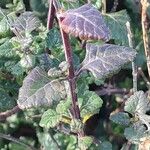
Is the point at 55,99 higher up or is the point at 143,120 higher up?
the point at 55,99

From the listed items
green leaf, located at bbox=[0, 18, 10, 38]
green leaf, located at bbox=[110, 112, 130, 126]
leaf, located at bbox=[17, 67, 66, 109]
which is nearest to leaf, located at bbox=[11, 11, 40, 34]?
green leaf, located at bbox=[0, 18, 10, 38]

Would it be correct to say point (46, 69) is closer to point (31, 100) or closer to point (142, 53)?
point (31, 100)

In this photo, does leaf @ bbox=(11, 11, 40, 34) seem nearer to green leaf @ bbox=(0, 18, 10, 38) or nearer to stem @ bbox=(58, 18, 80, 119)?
green leaf @ bbox=(0, 18, 10, 38)

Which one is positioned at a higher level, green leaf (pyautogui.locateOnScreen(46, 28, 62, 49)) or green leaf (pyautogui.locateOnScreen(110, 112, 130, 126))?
green leaf (pyautogui.locateOnScreen(46, 28, 62, 49))

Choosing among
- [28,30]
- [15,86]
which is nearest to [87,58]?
[28,30]

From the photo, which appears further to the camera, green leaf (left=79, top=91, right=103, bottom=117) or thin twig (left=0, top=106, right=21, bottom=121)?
thin twig (left=0, top=106, right=21, bottom=121)

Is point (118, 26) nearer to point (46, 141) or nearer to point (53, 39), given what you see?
point (53, 39)
